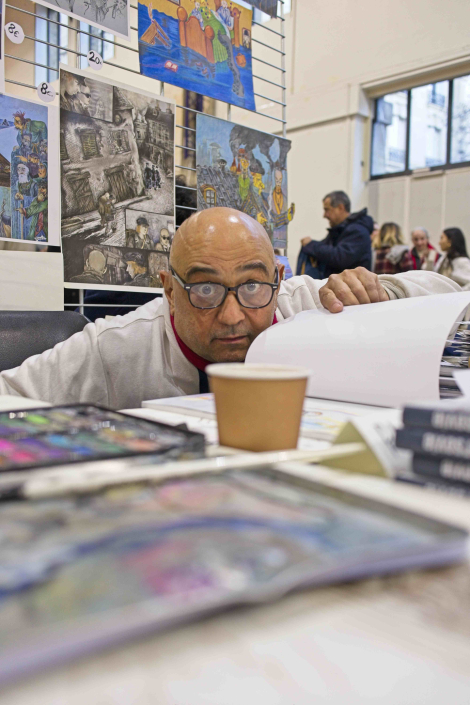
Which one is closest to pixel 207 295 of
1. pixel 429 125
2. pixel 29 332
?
pixel 29 332

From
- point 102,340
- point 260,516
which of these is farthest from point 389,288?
point 260,516

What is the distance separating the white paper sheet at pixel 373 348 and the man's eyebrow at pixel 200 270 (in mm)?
170

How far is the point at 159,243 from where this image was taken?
6.47 feet

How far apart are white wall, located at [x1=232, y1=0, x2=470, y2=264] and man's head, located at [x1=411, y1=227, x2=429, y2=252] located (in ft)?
1.32

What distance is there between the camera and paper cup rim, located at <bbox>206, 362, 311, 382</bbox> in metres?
0.49

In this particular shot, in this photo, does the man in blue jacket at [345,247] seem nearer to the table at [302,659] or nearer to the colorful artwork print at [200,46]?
the colorful artwork print at [200,46]

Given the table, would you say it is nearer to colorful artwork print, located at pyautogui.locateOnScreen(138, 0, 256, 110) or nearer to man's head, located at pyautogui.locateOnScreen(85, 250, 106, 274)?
man's head, located at pyautogui.locateOnScreen(85, 250, 106, 274)

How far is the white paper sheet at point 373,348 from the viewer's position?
81cm

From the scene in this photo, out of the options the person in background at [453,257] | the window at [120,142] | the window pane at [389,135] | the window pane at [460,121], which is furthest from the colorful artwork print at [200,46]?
the window pane at [389,135]

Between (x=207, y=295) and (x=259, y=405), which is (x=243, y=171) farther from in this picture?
(x=259, y=405)

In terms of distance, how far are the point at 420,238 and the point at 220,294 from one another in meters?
4.89

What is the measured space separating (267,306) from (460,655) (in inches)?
37.3

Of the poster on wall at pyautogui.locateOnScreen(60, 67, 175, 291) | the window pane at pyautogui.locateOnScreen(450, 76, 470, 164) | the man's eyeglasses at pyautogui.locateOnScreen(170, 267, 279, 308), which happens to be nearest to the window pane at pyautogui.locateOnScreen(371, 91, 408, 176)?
the window pane at pyautogui.locateOnScreen(450, 76, 470, 164)

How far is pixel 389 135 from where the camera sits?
6.21 m
